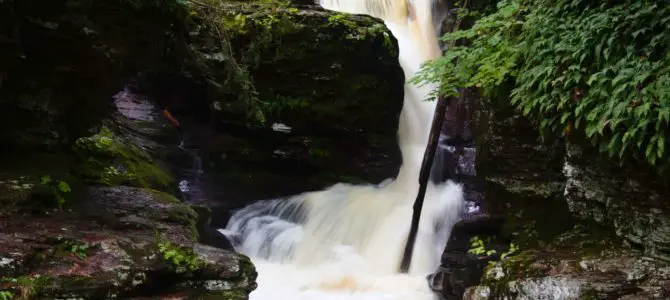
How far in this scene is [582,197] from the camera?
21.4ft

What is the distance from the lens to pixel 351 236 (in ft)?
35.3

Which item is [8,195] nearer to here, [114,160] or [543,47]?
[114,160]

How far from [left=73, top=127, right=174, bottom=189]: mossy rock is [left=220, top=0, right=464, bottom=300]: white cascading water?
2581 mm

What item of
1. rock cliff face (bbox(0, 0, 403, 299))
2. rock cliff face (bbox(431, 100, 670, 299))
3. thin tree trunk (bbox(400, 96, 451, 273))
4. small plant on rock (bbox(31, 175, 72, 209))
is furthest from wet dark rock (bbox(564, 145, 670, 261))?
small plant on rock (bbox(31, 175, 72, 209))

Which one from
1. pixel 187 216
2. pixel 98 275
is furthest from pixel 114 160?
pixel 98 275

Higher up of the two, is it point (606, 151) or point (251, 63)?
point (251, 63)

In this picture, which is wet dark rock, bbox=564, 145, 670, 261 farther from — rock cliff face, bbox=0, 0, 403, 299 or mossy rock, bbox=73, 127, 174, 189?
mossy rock, bbox=73, 127, 174, 189

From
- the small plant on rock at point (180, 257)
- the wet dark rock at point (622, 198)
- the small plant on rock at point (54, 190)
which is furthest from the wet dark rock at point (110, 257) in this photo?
the wet dark rock at point (622, 198)

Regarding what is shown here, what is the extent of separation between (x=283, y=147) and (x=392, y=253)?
4.59m

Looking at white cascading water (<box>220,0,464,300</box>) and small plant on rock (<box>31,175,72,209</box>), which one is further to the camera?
white cascading water (<box>220,0,464,300</box>)

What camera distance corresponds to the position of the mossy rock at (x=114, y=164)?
7301 mm

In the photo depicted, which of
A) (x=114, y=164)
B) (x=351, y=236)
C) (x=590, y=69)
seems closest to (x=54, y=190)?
(x=114, y=164)

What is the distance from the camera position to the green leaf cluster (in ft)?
16.2

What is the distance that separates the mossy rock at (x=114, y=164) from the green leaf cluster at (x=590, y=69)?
5.41m
